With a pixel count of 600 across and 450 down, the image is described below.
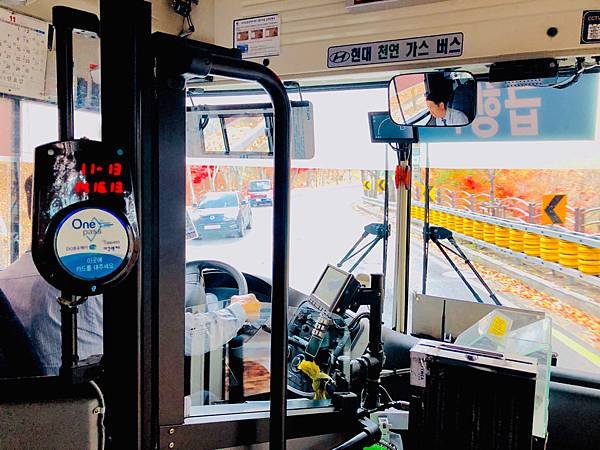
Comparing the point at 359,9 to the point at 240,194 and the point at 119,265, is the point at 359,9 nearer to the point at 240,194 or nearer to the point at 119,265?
the point at 240,194

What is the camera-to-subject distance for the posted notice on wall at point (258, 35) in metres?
2.33

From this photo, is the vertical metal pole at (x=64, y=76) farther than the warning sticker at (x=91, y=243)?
Yes

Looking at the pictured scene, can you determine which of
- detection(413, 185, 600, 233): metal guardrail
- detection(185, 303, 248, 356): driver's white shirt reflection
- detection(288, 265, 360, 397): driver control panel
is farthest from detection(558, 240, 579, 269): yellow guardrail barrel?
detection(185, 303, 248, 356): driver's white shirt reflection

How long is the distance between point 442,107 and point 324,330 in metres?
1.07

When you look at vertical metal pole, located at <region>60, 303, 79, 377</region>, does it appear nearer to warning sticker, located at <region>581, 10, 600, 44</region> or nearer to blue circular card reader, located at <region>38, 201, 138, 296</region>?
blue circular card reader, located at <region>38, 201, 138, 296</region>

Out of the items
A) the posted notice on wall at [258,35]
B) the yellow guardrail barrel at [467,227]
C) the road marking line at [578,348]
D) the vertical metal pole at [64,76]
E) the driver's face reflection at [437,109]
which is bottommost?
the road marking line at [578,348]

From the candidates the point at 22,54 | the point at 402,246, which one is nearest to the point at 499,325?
the point at 402,246

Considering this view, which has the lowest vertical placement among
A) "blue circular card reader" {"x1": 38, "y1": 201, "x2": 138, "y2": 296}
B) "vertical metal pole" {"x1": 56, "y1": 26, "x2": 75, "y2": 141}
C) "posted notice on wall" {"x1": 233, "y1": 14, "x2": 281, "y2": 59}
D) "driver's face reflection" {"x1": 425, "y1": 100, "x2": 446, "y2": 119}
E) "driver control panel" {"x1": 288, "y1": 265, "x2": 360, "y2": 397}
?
"driver control panel" {"x1": 288, "y1": 265, "x2": 360, "y2": 397}

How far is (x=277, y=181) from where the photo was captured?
4.00ft

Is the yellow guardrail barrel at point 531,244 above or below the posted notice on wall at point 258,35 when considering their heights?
below

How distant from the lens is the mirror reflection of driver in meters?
2.09

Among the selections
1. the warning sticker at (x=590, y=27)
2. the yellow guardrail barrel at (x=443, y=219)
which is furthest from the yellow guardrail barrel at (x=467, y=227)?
the warning sticker at (x=590, y=27)

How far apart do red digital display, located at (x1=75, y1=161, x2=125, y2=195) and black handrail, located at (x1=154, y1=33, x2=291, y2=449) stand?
0.32 meters

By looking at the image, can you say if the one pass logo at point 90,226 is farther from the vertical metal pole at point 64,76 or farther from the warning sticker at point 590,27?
the warning sticker at point 590,27
